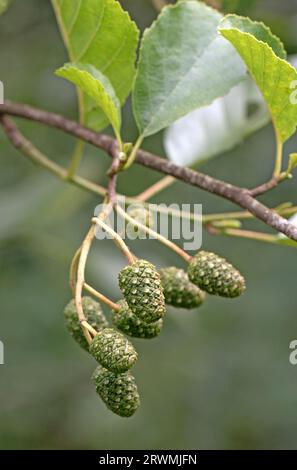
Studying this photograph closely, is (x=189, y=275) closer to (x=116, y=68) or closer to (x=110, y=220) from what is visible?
(x=110, y=220)

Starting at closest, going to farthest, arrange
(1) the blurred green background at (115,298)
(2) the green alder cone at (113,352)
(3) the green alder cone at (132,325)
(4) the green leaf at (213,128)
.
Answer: (2) the green alder cone at (113,352) → (3) the green alder cone at (132,325) → (4) the green leaf at (213,128) → (1) the blurred green background at (115,298)

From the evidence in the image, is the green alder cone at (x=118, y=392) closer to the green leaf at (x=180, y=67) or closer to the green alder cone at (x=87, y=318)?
the green alder cone at (x=87, y=318)

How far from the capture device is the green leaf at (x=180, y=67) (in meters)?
1.50

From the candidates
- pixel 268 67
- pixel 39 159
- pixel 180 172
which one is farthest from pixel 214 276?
pixel 39 159

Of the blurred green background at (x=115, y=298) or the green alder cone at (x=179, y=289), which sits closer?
the green alder cone at (x=179, y=289)

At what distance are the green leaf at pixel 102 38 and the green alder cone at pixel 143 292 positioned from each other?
0.52 meters

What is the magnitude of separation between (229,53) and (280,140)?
8.9 inches

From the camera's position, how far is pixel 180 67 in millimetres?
1526

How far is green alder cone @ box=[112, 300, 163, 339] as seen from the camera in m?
1.20

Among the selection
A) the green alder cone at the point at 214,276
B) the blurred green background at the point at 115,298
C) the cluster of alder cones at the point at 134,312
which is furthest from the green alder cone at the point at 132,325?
the blurred green background at the point at 115,298

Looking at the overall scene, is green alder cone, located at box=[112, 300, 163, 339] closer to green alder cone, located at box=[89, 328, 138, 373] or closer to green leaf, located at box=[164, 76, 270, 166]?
green alder cone, located at box=[89, 328, 138, 373]

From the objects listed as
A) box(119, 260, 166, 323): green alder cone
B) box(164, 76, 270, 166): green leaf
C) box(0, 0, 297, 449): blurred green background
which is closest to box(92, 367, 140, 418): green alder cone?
box(119, 260, 166, 323): green alder cone

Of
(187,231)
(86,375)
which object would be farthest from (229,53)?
(86,375)

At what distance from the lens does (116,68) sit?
1.53m
